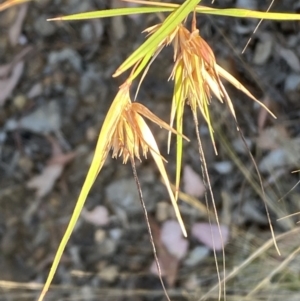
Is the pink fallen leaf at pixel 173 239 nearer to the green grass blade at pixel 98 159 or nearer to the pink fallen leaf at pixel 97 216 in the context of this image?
the pink fallen leaf at pixel 97 216

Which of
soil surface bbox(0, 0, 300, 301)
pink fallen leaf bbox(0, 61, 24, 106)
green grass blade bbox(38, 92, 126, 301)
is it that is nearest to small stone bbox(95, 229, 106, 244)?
soil surface bbox(0, 0, 300, 301)

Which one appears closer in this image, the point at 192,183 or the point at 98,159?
the point at 98,159

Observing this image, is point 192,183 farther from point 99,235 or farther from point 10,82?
point 10,82

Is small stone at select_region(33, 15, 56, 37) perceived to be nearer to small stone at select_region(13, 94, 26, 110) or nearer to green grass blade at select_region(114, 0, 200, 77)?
small stone at select_region(13, 94, 26, 110)

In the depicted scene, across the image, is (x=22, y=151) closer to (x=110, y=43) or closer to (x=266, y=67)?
(x=110, y=43)

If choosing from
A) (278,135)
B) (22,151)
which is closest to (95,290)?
(22,151)

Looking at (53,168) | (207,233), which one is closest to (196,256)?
(207,233)
